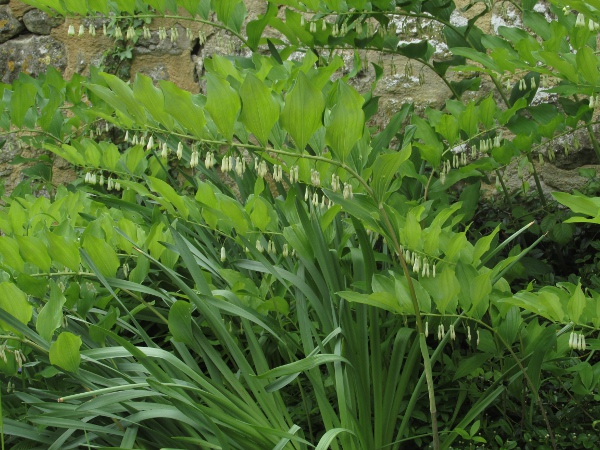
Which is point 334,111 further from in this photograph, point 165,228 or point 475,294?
point 165,228

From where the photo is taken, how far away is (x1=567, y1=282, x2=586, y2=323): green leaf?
4.67 feet

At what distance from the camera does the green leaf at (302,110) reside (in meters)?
1.31

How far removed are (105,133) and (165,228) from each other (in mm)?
1577

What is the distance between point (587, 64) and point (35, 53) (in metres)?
2.84

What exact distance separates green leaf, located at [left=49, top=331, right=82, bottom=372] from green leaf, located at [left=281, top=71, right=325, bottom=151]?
0.57 meters

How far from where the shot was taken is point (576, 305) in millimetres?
1436

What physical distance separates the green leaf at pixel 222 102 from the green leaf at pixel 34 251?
21.6 inches

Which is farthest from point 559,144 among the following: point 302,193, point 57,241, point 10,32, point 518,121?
point 10,32

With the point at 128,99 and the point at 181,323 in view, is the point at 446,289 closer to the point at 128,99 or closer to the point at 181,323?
the point at 181,323

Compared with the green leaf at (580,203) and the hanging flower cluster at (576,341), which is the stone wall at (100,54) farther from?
the green leaf at (580,203)

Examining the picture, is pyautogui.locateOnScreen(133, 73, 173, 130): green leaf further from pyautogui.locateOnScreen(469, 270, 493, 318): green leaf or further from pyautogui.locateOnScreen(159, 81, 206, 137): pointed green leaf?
pyautogui.locateOnScreen(469, 270, 493, 318): green leaf

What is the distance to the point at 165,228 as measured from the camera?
2.06m

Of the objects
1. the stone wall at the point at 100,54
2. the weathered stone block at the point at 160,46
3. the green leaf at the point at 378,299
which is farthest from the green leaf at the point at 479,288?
the weathered stone block at the point at 160,46

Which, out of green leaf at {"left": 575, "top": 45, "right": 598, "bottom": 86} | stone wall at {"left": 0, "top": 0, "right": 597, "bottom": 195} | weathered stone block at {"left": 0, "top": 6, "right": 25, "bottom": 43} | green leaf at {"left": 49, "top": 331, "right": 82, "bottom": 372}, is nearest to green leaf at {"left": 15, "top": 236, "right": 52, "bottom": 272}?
green leaf at {"left": 49, "top": 331, "right": 82, "bottom": 372}
